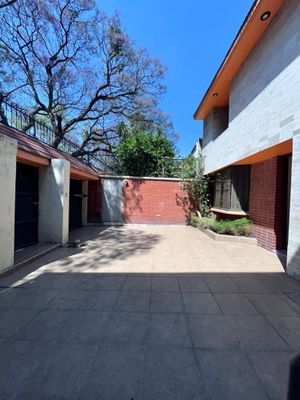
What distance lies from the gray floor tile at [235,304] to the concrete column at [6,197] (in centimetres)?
366

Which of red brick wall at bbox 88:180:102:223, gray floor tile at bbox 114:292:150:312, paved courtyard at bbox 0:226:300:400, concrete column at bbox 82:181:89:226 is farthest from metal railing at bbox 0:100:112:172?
gray floor tile at bbox 114:292:150:312

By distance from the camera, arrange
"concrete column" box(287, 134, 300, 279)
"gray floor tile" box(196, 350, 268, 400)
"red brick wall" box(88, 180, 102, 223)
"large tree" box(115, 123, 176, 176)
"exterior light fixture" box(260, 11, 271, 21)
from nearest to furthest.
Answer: "gray floor tile" box(196, 350, 268, 400)
"concrete column" box(287, 134, 300, 279)
"exterior light fixture" box(260, 11, 271, 21)
"red brick wall" box(88, 180, 102, 223)
"large tree" box(115, 123, 176, 176)

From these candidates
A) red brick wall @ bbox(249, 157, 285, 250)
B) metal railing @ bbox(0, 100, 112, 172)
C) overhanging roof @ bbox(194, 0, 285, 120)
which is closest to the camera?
overhanging roof @ bbox(194, 0, 285, 120)

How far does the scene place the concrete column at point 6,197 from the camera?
4.54m

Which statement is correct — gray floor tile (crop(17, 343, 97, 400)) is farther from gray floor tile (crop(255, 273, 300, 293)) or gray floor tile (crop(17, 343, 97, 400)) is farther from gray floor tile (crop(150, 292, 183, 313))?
gray floor tile (crop(255, 273, 300, 293))

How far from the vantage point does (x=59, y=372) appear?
2.17 meters

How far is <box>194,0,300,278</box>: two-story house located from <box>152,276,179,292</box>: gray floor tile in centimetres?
222

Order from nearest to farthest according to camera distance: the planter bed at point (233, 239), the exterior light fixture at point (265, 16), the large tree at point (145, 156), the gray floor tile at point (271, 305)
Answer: the gray floor tile at point (271, 305) < the exterior light fixture at point (265, 16) < the planter bed at point (233, 239) < the large tree at point (145, 156)

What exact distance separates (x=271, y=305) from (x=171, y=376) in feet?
6.80

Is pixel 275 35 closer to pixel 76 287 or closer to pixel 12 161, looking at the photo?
pixel 12 161

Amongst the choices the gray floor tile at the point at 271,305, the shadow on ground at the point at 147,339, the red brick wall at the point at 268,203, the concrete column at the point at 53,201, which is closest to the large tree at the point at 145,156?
the red brick wall at the point at 268,203

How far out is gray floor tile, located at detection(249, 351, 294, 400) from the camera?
1985mm

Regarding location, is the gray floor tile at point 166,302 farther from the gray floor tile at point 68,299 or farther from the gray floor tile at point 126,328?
the gray floor tile at point 68,299

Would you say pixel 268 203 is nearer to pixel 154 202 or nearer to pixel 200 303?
pixel 200 303
